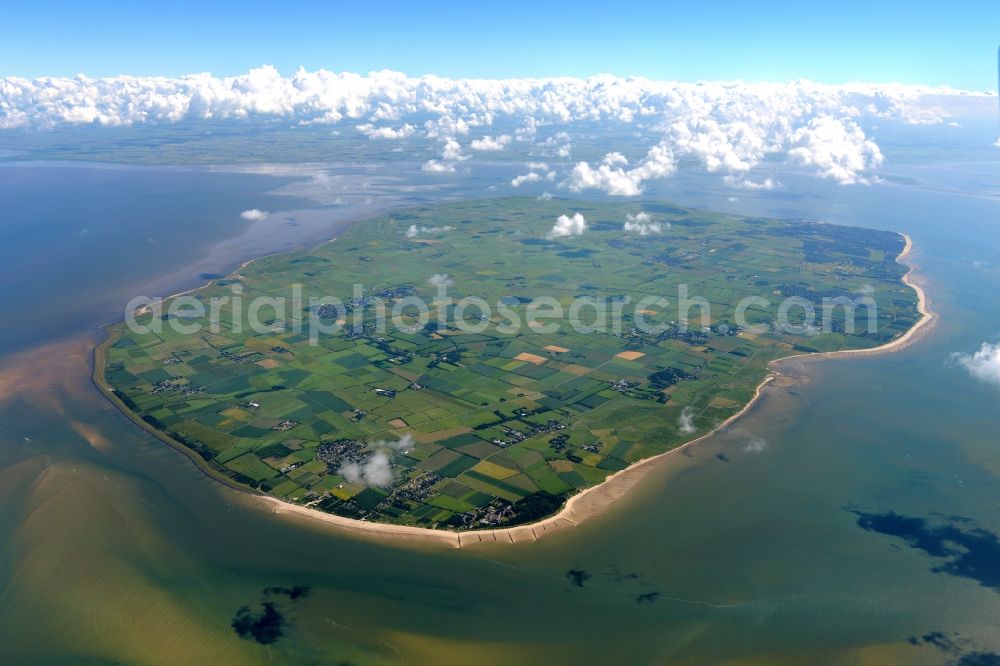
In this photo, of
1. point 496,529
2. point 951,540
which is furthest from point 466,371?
point 951,540

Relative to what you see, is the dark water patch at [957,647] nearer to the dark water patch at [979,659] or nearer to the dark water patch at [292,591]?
the dark water patch at [979,659]

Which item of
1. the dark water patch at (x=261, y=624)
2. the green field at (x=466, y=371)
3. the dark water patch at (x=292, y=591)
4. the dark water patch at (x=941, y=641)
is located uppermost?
the green field at (x=466, y=371)

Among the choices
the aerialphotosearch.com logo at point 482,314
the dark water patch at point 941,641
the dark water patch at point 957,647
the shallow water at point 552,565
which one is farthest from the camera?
the aerialphotosearch.com logo at point 482,314

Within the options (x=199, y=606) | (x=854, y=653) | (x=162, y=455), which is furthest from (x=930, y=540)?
(x=162, y=455)

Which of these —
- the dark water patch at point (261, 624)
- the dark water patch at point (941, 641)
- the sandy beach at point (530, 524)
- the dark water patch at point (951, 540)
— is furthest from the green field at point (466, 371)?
the dark water patch at point (941, 641)

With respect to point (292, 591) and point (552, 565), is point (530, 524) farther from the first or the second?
point (292, 591)

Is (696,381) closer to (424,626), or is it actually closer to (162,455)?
(424,626)

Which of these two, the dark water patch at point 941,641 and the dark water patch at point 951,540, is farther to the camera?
the dark water patch at point 951,540
